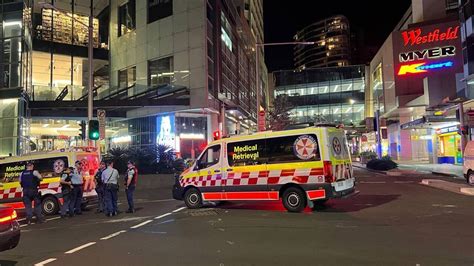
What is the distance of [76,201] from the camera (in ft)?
47.3

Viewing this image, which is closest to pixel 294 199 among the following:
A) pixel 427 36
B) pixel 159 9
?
pixel 159 9

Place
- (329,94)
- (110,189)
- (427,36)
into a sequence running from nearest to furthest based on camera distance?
(110,189), (427,36), (329,94)

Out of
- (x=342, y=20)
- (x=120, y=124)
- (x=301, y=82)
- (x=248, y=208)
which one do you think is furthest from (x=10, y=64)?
(x=342, y=20)

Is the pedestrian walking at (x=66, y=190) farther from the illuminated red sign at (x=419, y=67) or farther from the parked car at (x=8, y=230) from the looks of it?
the illuminated red sign at (x=419, y=67)

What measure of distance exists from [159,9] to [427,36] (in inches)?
985

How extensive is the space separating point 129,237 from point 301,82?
8664 cm

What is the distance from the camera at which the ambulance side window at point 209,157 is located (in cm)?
1438

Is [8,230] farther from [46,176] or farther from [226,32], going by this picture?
[226,32]

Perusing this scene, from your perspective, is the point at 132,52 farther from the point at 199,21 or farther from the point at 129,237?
the point at 129,237

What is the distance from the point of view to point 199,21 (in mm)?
33094

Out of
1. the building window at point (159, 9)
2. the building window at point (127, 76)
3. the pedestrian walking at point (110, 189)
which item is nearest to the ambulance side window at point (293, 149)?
the pedestrian walking at point (110, 189)

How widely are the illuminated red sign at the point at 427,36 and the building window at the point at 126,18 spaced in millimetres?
25879

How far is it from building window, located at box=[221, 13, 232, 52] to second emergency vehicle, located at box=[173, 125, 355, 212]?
27.3m

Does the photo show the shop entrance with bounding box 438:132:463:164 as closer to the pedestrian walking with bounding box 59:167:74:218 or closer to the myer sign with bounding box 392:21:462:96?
the myer sign with bounding box 392:21:462:96
